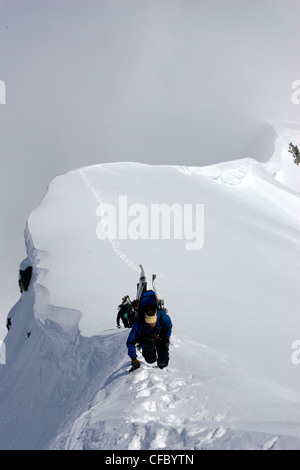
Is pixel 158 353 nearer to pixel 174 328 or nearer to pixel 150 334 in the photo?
pixel 150 334

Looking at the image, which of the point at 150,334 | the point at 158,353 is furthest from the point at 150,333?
the point at 158,353

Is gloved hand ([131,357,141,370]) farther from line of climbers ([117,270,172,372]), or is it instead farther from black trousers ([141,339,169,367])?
black trousers ([141,339,169,367])

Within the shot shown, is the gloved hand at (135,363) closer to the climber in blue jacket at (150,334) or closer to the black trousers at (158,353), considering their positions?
the climber in blue jacket at (150,334)

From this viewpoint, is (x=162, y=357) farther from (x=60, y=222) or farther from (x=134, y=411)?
(x=60, y=222)

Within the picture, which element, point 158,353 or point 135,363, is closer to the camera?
point 135,363

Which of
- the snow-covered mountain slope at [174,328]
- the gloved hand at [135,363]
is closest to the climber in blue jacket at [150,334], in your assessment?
the gloved hand at [135,363]

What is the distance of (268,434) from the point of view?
3.71 m

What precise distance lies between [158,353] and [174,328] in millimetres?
2657

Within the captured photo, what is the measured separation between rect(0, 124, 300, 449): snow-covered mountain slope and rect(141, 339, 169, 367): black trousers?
137 millimetres

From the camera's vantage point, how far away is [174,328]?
8.25 meters

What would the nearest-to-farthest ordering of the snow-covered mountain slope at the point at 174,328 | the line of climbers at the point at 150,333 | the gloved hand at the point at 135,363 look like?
the snow-covered mountain slope at the point at 174,328
the line of climbers at the point at 150,333
the gloved hand at the point at 135,363

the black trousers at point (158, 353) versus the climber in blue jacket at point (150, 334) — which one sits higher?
the climber in blue jacket at point (150, 334)

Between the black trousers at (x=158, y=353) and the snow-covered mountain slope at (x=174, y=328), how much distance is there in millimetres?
137

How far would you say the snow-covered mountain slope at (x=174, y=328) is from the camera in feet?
14.7
